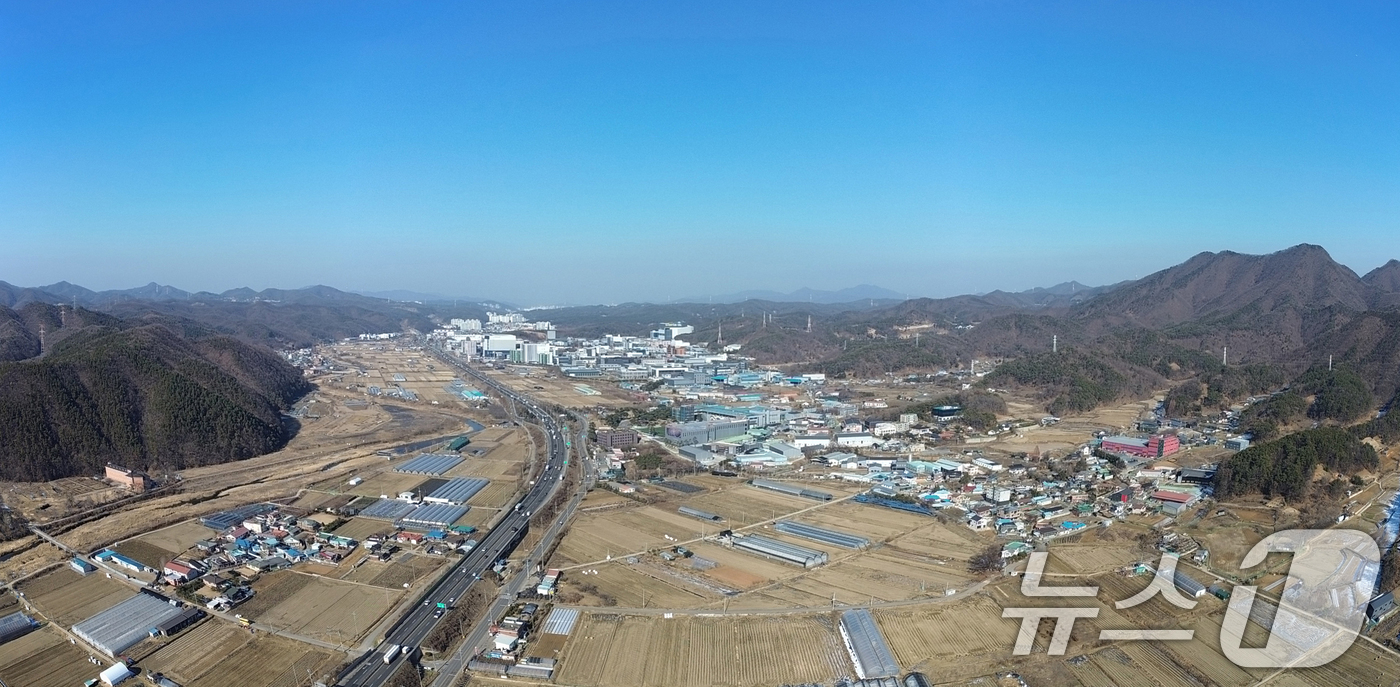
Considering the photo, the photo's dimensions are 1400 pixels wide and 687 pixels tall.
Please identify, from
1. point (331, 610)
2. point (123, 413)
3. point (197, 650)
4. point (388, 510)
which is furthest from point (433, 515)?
point (123, 413)

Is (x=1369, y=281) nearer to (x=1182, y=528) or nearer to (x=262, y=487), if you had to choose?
(x=1182, y=528)

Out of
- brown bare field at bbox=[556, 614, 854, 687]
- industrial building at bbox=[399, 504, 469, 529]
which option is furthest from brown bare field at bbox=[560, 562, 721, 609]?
industrial building at bbox=[399, 504, 469, 529]

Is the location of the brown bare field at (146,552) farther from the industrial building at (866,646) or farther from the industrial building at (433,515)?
the industrial building at (866,646)

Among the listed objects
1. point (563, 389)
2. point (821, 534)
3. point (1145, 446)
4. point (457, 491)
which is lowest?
point (563, 389)

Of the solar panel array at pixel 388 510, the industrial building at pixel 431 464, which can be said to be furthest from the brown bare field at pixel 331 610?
the industrial building at pixel 431 464

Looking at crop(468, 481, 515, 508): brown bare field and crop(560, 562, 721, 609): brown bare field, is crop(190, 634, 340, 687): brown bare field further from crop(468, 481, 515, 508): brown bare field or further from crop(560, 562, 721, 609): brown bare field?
crop(468, 481, 515, 508): brown bare field

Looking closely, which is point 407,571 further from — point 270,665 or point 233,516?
point 233,516

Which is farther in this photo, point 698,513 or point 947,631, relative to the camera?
point 698,513

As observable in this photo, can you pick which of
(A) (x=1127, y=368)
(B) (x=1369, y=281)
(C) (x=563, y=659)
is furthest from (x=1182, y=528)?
(B) (x=1369, y=281)
